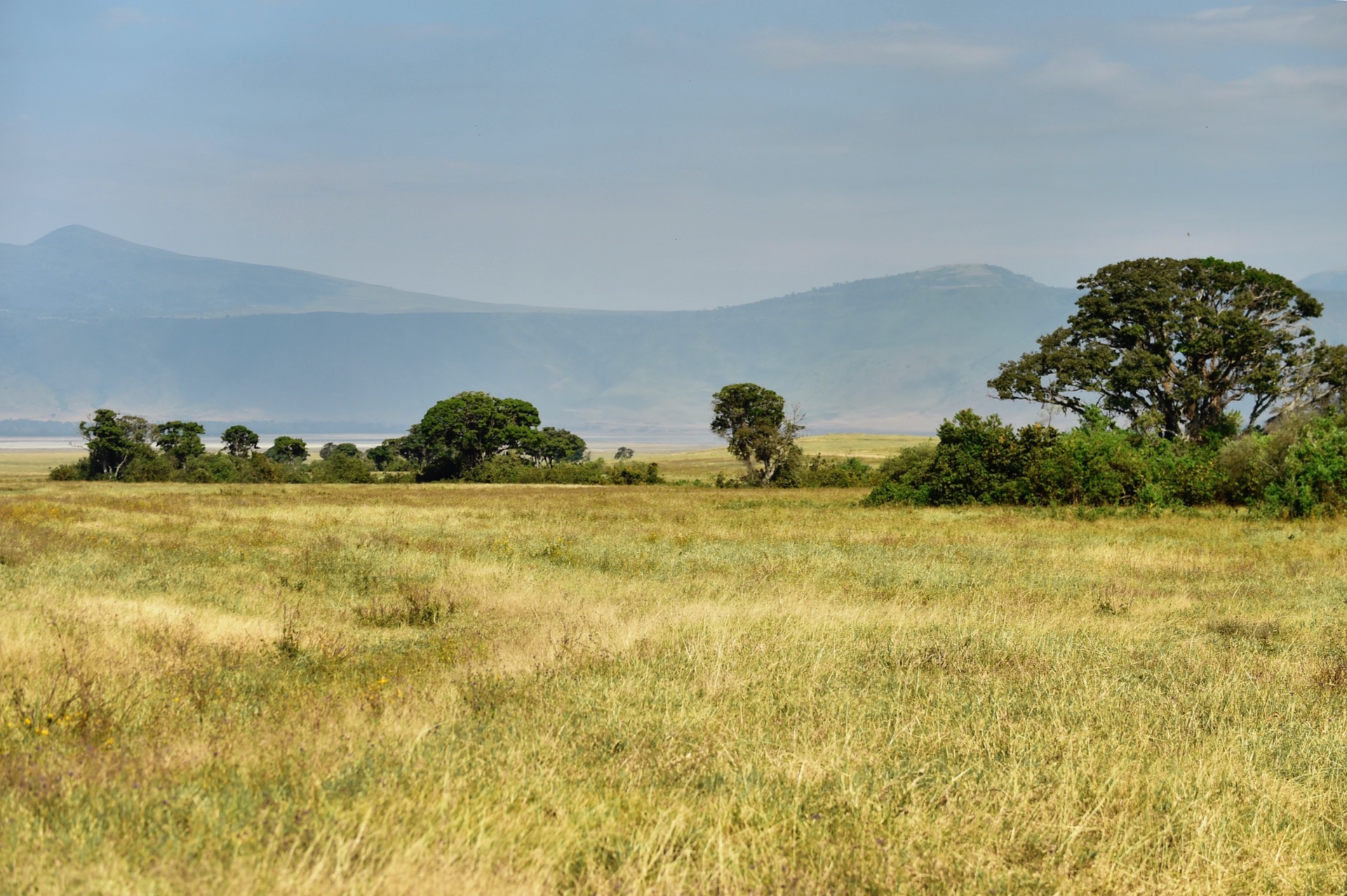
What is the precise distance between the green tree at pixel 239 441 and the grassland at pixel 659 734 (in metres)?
89.6

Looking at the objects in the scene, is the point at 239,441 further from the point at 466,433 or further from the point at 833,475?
the point at 833,475

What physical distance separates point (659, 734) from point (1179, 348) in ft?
189

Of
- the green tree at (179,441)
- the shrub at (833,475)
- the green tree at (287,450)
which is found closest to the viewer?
the shrub at (833,475)

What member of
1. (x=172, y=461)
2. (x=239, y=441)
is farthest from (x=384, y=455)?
(x=172, y=461)

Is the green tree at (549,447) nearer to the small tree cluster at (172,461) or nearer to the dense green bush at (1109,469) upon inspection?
the small tree cluster at (172,461)

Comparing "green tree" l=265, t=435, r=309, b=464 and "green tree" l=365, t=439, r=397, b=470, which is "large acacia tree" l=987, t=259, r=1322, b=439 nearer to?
"green tree" l=365, t=439, r=397, b=470

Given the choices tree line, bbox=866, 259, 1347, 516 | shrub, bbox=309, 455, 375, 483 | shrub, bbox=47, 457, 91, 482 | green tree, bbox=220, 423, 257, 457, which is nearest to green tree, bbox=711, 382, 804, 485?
tree line, bbox=866, 259, 1347, 516

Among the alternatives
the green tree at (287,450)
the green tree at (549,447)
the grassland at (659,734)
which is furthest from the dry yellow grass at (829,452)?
the grassland at (659,734)

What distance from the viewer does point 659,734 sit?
273 inches

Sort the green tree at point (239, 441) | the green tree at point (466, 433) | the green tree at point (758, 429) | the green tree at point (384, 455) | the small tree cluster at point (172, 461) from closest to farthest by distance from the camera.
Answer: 1. the green tree at point (758, 429)
2. the small tree cluster at point (172, 461)
3. the green tree at point (466, 433)
4. the green tree at point (239, 441)
5. the green tree at point (384, 455)

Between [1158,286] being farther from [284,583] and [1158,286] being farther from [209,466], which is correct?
[209,466]

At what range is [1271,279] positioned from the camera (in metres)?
57.0

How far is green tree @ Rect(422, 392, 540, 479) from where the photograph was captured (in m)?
91.0

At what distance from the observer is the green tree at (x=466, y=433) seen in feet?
299
